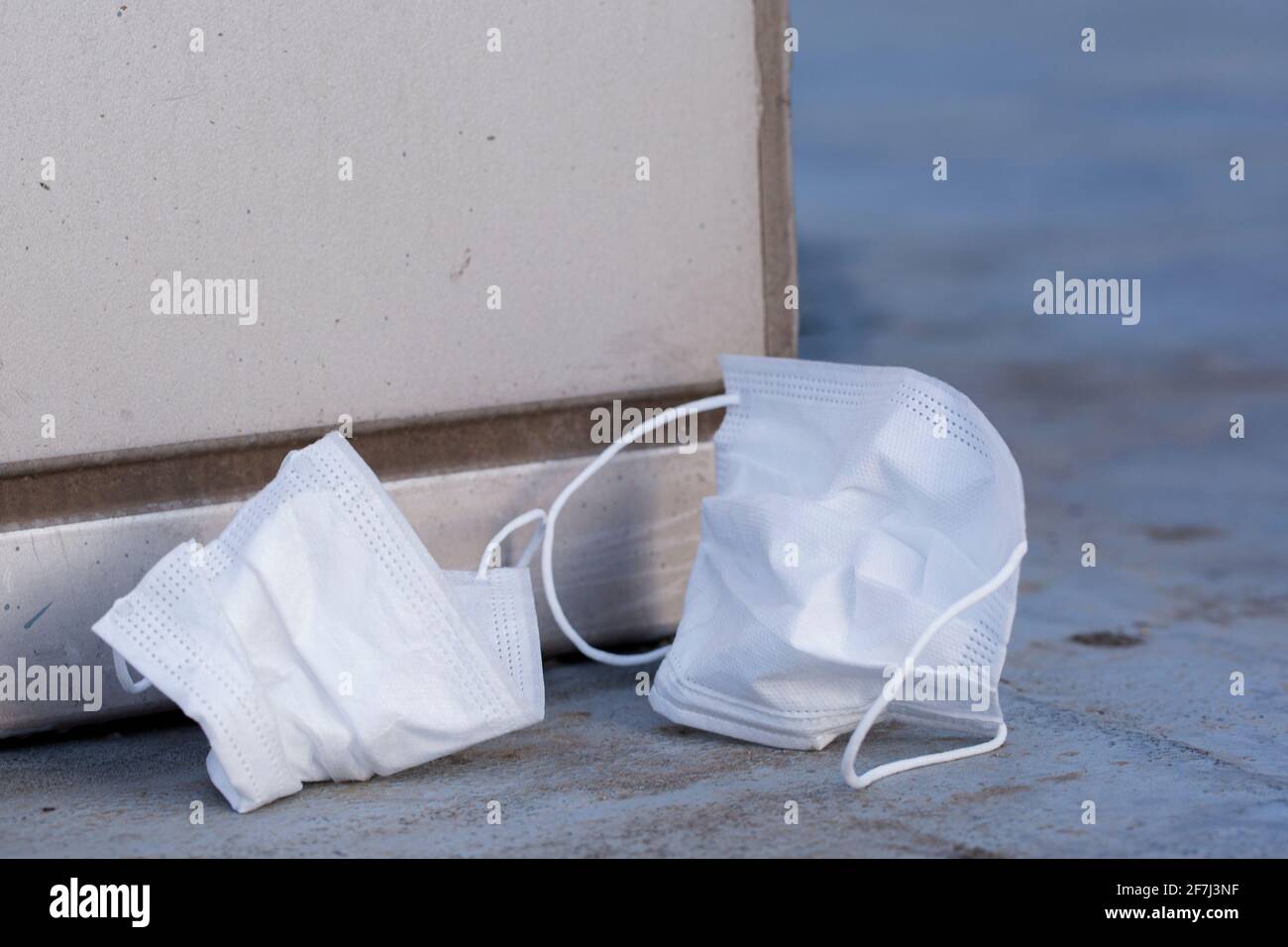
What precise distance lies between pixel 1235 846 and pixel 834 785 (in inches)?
16.8

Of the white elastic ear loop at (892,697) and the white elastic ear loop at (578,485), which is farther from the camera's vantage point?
the white elastic ear loop at (578,485)

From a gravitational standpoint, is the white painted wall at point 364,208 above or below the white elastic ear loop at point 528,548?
above

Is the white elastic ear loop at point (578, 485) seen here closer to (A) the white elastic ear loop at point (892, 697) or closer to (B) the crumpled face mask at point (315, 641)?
(B) the crumpled face mask at point (315, 641)

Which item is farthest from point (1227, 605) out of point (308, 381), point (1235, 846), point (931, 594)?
point (308, 381)

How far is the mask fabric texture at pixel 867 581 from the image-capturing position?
160cm

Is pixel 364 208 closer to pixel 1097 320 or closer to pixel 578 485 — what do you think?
pixel 578 485

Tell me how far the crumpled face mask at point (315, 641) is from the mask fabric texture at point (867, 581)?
0.29 m

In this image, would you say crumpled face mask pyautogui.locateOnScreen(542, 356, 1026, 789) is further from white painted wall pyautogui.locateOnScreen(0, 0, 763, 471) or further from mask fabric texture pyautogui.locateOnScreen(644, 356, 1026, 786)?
white painted wall pyautogui.locateOnScreen(0, 0, 763, 471)

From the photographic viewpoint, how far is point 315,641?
60.3 inches

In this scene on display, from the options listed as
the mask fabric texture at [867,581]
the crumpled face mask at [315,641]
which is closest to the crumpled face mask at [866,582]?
the mask fabric texture at [867,581]

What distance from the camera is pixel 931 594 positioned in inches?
63.2

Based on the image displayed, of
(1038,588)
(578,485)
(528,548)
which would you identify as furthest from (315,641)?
(1038,588)

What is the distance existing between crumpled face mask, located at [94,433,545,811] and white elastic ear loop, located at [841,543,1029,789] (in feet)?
1.29

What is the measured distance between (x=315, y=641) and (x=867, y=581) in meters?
0.64
